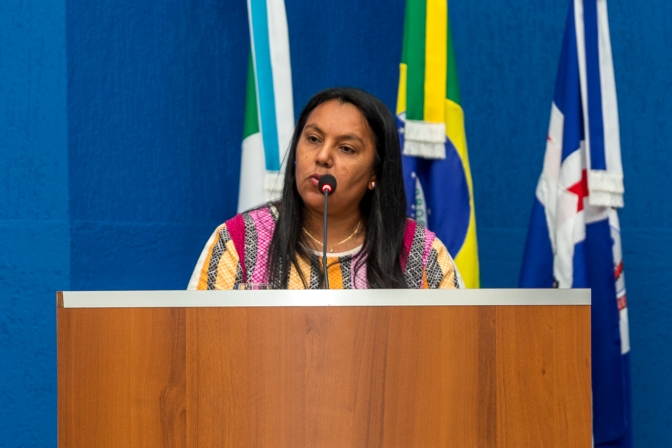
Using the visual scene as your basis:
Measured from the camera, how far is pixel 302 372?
1.22 metres

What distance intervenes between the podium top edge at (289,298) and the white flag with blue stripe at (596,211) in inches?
53.6

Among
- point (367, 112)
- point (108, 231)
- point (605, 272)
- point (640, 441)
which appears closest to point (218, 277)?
point (367, 112)

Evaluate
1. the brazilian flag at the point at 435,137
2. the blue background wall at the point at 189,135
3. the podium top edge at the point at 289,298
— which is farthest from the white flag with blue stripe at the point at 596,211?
the podium top edge at the point at 289,298

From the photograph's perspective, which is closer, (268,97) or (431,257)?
(431,257)

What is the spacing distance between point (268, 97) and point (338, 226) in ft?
2.28

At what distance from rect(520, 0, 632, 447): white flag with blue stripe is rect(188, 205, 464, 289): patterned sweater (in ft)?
2.18

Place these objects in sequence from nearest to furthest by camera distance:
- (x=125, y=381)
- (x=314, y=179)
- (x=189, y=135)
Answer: (x=125, y=381), (x=314, y=179), (x=189, y=135)

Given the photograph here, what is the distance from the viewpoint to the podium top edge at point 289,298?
122cm

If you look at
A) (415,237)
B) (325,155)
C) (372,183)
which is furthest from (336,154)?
(415,237)

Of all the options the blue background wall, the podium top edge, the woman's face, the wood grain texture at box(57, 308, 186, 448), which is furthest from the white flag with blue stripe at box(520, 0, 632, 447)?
the wood grain texture at box(57, 308, 186, 448)

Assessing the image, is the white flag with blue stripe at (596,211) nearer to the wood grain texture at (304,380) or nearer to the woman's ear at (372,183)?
the woman's ear at (372,183)

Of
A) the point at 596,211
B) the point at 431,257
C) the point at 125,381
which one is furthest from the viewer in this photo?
the point at 596,211

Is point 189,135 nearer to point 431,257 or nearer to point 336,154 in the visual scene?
point 336,154

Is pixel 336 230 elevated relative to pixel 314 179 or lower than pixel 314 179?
lower
